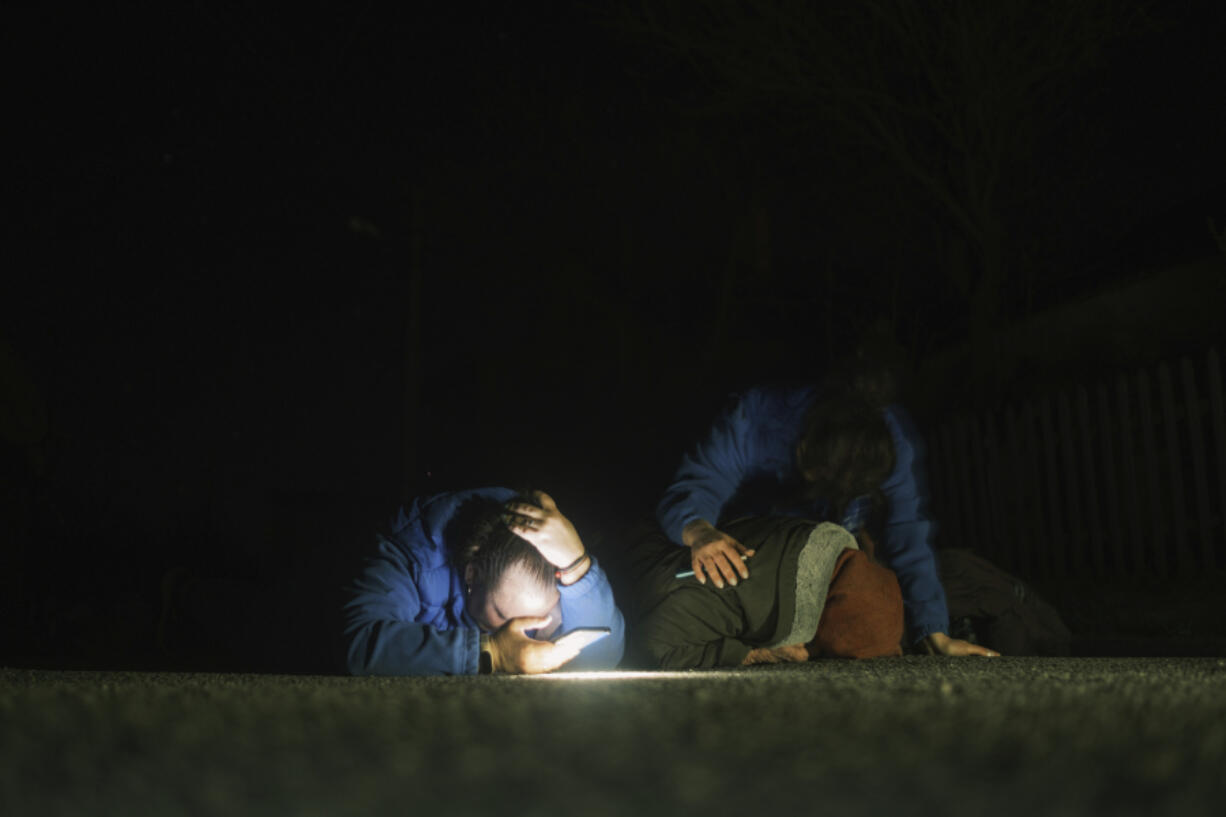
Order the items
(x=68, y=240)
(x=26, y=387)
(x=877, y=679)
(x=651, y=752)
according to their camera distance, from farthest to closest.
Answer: (x=68, y=240), (x=26, y=387), (x=877, y=679), (x=651, y=752)

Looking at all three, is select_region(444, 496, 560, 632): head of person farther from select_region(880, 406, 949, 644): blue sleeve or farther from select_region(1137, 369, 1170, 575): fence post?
select_region(1137, 369, 1170, 575): fence post

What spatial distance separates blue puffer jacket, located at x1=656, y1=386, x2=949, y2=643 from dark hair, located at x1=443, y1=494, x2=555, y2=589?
2.73 feet

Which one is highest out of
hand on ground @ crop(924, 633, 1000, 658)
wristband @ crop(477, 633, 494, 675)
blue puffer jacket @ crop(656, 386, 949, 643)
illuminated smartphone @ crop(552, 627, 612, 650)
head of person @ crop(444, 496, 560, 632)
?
blue puffer jacket @ crop(656, 386, 949, 643)

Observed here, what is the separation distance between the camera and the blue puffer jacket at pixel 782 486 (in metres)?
4.34

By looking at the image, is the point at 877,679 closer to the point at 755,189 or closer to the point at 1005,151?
the point at 1005,151

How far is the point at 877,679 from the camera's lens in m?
2.69

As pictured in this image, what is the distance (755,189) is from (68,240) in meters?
7.71

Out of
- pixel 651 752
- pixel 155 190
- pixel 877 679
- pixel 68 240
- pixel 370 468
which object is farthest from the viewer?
pixel 370 468

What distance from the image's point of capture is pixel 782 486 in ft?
15.4

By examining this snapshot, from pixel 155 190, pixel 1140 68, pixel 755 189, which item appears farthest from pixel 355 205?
pixel 1140 68

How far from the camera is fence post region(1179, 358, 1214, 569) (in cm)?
754

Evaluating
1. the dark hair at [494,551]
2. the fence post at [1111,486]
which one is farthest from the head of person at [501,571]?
the fence post at [1111,486]

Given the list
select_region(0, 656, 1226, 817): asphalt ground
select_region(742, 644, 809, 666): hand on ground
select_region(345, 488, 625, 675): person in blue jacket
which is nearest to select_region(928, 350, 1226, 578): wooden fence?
select_region(742, 644, 809, 666): hand on ground

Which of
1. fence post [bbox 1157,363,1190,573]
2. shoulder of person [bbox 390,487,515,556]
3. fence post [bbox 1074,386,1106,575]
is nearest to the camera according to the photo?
shoulder of person [bbox 390,487,515,556]
